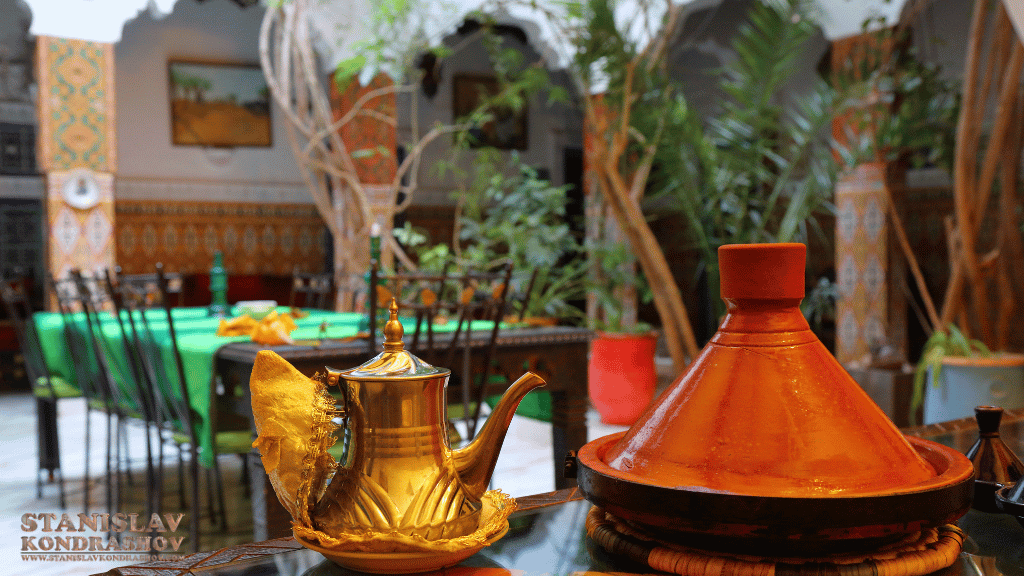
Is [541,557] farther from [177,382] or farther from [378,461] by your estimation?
[177,382]

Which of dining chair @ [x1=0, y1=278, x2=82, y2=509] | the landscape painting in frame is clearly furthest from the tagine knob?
the landscape painting in frame

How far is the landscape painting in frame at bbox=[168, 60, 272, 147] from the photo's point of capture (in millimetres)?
10273

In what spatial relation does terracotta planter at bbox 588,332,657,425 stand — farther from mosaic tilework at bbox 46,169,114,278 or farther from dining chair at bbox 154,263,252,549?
mosaic tilework at bbox 46,169,114,278

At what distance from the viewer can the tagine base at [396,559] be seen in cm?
76

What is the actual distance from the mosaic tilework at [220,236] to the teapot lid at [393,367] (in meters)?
9.67

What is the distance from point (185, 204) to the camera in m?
10.5

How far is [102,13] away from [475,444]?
6559mm

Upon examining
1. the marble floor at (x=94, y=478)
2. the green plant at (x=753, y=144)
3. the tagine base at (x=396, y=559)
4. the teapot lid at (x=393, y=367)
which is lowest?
the marble floor at (x=94, y=478)

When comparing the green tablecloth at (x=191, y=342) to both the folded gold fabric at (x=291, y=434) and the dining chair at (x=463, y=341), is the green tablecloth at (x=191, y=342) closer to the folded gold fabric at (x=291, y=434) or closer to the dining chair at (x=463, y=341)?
the dining chair at (x=463, y=341)

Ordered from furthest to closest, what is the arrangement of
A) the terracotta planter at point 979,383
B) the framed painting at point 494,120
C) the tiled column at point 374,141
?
the framed painting at point 494,120 → the tiled column at point 374,141 → the terracotta planter at point 979,383

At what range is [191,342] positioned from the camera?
309 centimetres

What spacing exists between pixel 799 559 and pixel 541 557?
24 centimetres

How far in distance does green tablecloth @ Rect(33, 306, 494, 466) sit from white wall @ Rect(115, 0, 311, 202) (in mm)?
6010

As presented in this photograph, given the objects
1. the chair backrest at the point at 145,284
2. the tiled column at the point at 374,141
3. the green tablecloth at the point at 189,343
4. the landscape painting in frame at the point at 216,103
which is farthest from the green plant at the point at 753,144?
the landscape painting in frame at the point at 216,103
